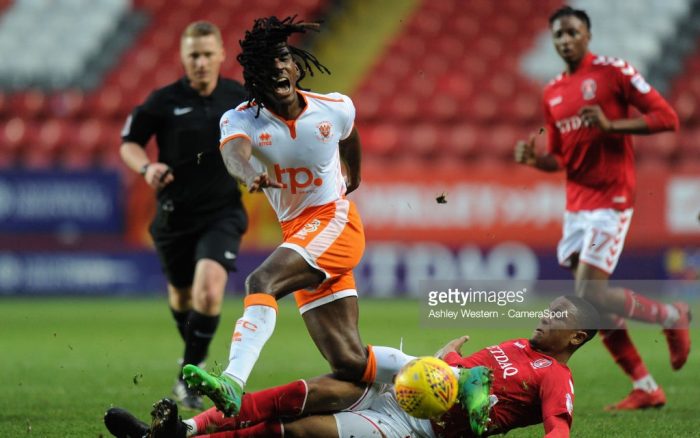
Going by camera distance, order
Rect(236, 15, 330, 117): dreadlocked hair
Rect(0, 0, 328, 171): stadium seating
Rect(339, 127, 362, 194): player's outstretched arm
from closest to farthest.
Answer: Rect(236, 15, 330, 117): dreadlocked hair
Rect(339, 127, 362, 194): player's outstretched arm
Rect(0, 0, 328, 171): stadium seating

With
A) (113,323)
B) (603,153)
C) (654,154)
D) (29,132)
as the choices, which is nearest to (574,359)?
(603,153)

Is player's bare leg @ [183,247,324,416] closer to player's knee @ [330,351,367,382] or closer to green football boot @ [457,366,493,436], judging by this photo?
player's knee @ [330,351,367,382]

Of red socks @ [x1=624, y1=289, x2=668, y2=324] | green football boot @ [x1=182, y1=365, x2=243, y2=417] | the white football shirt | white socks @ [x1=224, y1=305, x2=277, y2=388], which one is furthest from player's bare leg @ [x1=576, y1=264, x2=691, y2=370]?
green football boot @ [x1=182, y1=365, x2=243, y2=417]

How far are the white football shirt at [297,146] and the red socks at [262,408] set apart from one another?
0.91 meters

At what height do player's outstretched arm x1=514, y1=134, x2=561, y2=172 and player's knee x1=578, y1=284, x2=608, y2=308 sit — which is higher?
player's outstretched arm x1=514, y1=134, x2=561, y2=172

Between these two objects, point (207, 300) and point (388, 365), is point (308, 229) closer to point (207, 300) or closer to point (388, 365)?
point (388, 365)

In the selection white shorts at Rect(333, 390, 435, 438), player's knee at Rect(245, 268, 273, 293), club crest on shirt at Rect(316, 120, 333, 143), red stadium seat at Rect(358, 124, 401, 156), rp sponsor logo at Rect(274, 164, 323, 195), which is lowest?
white shorts at Rect(333, 390, 435, 438)

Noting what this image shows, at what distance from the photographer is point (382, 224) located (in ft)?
43.7

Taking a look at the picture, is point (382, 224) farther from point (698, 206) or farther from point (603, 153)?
point (603, 153)

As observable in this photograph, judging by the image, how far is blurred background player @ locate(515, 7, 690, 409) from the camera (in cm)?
655

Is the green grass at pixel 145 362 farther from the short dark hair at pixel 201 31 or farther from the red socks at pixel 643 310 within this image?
the short dark hair at pixel 201 31

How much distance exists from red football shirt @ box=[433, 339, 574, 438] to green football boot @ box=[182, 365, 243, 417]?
98 centimetres

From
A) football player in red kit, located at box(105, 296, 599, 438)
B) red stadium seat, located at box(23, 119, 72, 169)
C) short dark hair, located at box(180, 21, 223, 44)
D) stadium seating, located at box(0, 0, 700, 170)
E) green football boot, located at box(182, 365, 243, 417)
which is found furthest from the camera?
red stadium seat, located at box(23, 119, 72, 169)

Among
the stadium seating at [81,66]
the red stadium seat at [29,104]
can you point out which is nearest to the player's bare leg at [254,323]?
the stadium seating at [81,66]
